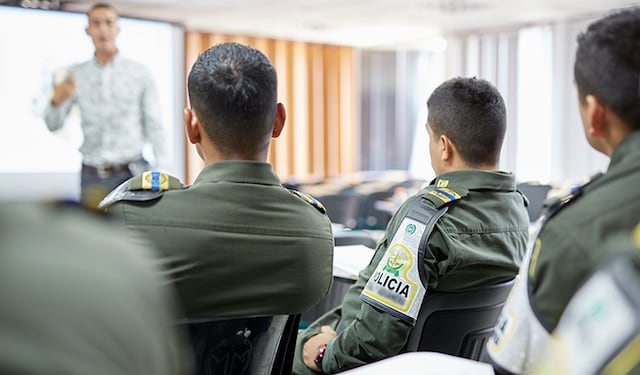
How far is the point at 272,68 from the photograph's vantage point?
1533mm

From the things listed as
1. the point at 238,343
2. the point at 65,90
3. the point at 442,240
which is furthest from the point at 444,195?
the point at 65,90

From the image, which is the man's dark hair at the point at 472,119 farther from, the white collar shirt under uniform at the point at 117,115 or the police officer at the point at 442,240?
the white collar shirt under uniform at the point at 117,115

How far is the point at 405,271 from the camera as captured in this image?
1.60 metres

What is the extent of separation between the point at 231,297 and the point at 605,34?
796mm

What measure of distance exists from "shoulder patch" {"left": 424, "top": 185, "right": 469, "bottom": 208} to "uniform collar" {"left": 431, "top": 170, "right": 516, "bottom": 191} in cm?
4

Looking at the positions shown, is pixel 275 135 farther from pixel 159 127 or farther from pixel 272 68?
pixel 159 127

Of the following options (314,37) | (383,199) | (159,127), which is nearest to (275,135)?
(159,127)

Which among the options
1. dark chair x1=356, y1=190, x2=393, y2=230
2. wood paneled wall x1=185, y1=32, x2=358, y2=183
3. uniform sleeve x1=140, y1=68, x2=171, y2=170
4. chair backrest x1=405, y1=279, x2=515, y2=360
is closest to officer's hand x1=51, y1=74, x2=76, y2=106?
uniform sleeve x1=140, y1=68, x2=171, y2=170

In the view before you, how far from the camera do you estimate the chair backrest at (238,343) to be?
1265 mm

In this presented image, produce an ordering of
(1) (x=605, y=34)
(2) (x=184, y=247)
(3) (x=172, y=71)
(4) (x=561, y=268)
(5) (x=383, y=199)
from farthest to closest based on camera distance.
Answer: (3) (x=172, y=71) → (5) (x=383, y=199) → (2) (x=184, y=247) → (1) (x=605, y=34) → (4) (x=561, y=268)

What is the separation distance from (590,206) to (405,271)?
71 centimetres

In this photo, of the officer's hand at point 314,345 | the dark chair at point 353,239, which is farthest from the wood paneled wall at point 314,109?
the officer's hand at point 314,345

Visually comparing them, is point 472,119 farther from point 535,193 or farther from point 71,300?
point 535,193

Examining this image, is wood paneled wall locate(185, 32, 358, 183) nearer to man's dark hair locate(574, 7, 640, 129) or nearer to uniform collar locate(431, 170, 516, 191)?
uniform collar locate(431, 170, 516, 191)
